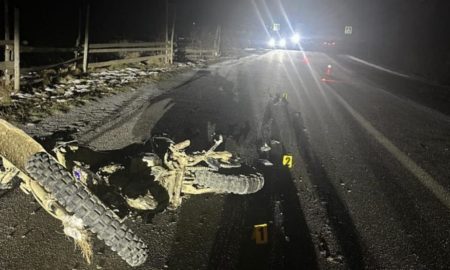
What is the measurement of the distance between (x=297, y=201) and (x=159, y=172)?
2.02 m

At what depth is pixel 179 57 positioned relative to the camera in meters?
23.2

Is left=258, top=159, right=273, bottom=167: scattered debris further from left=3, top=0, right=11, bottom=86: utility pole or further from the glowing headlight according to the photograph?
the glowing headlight

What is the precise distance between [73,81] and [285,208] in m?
9.43

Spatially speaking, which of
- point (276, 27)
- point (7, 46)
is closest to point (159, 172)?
point (7, 46)

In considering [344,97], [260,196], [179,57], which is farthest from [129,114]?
[179,57]

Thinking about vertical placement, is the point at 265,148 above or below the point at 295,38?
below

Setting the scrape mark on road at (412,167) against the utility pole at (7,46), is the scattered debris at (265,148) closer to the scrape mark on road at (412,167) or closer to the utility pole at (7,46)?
the scrape mark on road at (412,167)

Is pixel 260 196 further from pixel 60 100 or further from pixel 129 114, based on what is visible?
pixel 60 100

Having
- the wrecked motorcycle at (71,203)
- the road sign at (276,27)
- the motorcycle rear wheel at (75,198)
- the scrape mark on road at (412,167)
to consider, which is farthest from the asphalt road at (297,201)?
the road sign at (276,27)

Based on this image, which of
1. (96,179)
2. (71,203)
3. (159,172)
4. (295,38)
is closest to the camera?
(71,203)

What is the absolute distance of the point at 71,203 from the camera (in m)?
2.71

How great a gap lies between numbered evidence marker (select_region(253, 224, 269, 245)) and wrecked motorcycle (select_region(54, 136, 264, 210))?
595 mm

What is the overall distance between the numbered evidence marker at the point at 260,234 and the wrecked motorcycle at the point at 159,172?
0.59 metres

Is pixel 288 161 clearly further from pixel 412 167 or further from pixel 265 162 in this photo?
pixel 412 167
